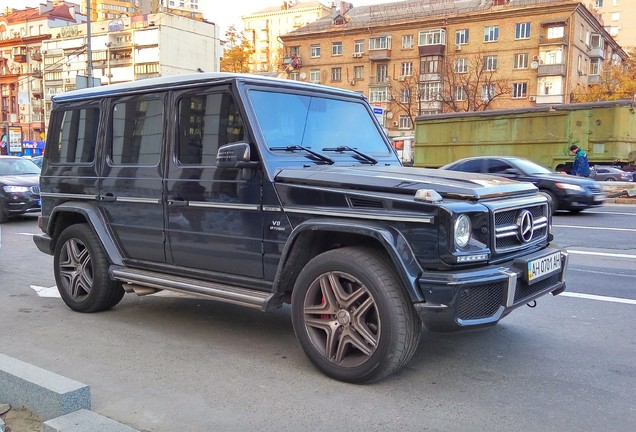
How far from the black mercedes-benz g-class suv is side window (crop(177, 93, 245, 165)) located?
0.01 metres

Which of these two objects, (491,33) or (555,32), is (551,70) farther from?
(491,33)

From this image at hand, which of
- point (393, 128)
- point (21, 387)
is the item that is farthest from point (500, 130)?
Result: point (393, 128)

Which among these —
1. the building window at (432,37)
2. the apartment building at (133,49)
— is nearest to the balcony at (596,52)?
the building window at (432,37)

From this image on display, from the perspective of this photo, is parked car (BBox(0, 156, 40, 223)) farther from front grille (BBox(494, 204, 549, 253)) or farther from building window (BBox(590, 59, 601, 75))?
building window (BBox(590, 59, 601, 75))

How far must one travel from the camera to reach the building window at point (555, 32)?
5356cm

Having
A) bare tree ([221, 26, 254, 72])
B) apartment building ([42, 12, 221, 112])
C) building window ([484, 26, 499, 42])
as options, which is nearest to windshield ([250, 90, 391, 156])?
building window ([484, 26, 499, 42])

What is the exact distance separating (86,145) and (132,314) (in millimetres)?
1745

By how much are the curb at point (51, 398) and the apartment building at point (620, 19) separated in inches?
4234

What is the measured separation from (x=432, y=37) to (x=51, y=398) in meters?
60.7

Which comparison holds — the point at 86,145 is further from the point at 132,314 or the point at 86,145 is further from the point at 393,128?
the point at 393,128

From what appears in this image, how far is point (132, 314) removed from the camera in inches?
239

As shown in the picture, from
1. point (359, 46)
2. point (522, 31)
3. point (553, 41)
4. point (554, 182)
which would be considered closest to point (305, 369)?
point (554, 182)

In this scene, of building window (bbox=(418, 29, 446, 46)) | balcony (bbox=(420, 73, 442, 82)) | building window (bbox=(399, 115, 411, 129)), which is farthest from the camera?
building window (bbox=(399, 115, 411, 129))

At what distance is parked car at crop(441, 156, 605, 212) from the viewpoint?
14203mm
